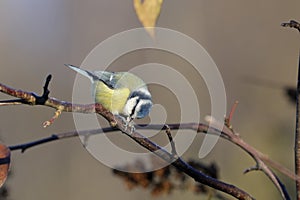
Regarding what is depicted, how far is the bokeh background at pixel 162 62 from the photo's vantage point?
2.13m

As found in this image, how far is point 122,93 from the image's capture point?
62 cm

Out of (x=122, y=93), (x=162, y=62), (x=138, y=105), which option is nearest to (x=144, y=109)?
(x=138, y=105)

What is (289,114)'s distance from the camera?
2.24m

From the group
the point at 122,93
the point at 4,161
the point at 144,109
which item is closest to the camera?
the point at 4,161

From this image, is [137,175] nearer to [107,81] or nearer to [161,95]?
[107,81]

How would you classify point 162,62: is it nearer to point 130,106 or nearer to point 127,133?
point 130,106

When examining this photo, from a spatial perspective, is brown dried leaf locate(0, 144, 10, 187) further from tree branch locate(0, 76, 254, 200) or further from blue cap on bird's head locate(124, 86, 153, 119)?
blue cap on bird's head locate(124, 86, 153, 119)

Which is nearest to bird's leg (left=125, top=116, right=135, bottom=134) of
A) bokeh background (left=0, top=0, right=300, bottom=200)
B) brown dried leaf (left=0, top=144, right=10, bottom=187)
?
brown dried leaf (left=0, top=144, right=10, bottom=187)

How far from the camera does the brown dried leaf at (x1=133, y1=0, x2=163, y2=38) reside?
434 mm

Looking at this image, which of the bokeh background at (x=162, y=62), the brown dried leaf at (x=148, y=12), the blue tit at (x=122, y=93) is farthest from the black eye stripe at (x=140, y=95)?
the bokeh background at (x=162, y=62)

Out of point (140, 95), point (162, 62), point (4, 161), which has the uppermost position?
point (162, 62)

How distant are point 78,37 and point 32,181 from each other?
3.14 ft

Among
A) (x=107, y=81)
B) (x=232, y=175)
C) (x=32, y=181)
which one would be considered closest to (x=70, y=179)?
(x=32, y=181)

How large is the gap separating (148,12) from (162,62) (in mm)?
1886
